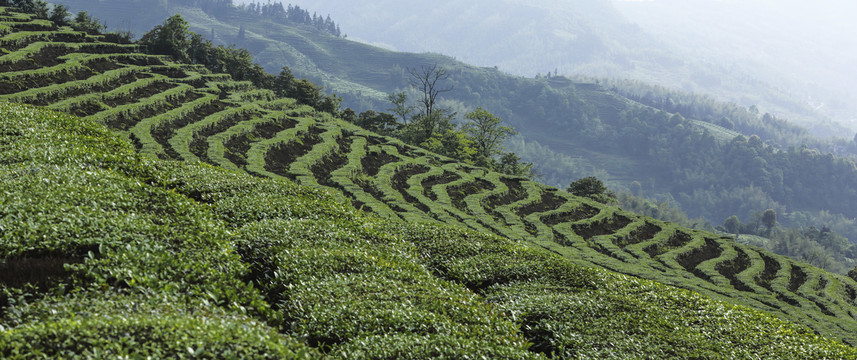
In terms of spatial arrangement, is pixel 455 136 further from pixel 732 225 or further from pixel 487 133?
pixel 732 225

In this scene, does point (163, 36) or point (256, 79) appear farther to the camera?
point (256, 79)

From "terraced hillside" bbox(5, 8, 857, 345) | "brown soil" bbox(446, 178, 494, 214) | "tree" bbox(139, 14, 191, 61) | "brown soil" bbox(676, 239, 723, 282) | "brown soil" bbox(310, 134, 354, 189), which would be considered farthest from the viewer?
"tree" bbox(139, 14, 191, 61)

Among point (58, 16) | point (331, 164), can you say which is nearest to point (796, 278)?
point (331, 164)

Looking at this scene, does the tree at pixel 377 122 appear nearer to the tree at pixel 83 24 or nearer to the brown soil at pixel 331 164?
the brown soil at pixel 331 164

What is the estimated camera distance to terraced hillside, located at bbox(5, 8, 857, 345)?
27.4 m

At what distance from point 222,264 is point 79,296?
2733 mm

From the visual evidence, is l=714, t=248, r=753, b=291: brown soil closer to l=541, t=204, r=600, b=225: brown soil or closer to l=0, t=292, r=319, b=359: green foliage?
l=541, t=204, r=600, b=225: brown soil

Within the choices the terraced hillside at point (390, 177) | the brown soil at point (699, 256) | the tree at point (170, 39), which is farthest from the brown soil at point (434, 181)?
the tree at point (170, 39)

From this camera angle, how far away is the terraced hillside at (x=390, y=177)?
1080 inches

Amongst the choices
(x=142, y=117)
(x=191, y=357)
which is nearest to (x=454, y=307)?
(x=191, y=357)

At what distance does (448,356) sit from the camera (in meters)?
8.58

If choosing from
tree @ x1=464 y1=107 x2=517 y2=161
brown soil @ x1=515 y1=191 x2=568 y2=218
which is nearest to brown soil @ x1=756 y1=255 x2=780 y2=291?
brown soil @ x1=515 y1=191 x2=568 y2=218

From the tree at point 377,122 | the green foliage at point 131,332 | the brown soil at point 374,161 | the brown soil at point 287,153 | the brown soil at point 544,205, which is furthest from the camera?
the tree at point 377,122

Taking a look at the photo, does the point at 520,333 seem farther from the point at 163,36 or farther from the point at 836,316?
the point at 163,36
